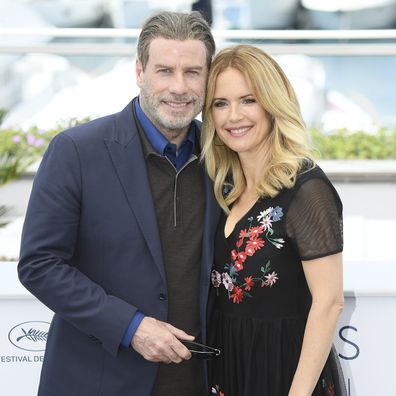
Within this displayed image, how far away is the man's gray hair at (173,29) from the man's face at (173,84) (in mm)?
16

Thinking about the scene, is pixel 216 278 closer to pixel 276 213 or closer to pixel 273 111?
pixel 276 213

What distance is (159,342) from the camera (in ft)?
6.91

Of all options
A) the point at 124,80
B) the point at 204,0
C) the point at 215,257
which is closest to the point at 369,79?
the point at 204,0

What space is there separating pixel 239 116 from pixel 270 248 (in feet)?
1.29

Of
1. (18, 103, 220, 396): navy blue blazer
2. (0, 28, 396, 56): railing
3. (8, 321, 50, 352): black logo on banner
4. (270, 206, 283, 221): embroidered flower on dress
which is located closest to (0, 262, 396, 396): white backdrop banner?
(8, 321, 50, 352): black logo on banner

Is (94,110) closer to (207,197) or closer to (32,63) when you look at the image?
(32,63)

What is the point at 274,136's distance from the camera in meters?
2.35

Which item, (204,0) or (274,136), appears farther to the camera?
(204,0)

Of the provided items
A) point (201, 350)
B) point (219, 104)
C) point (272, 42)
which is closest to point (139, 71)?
point (219, 104)

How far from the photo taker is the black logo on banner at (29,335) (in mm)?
2752

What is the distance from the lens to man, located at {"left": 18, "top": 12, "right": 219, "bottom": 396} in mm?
2139

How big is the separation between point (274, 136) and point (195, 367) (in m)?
0.71

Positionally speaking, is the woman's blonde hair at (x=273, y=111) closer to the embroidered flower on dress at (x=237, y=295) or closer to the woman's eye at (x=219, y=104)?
the woman's eye at (x=219, y=104)

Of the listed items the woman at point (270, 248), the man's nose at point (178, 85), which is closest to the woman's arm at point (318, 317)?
the woman at point (270, 248)
